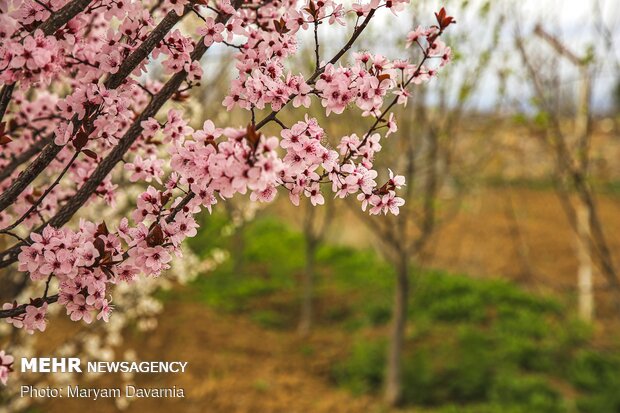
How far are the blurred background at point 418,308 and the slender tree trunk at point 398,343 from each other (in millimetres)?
24

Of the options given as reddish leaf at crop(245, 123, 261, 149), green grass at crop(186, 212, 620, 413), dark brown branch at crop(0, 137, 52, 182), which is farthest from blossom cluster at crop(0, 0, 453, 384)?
green grass at crop(186, 212, 620, 413)

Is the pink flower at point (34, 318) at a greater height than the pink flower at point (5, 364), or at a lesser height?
greater

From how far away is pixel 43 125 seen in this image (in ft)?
9.32

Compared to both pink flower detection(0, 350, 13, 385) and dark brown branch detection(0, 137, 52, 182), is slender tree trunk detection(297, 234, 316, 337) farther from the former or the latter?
pink flower detection(0, 350, 13, 385)

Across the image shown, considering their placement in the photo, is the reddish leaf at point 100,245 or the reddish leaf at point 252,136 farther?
the reddish leaf at point 100,245

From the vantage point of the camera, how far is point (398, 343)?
717cm

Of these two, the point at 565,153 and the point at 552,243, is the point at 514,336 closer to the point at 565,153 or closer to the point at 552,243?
the point at 565,153

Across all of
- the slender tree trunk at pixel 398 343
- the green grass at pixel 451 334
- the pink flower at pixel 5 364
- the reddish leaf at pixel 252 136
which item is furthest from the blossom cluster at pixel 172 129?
the slender tree trunk at pixel 398 343

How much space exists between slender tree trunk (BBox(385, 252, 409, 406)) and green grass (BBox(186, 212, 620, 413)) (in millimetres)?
A: 264

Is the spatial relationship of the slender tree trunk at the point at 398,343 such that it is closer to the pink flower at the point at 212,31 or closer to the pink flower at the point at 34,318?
the pink flower at the point at 212,31

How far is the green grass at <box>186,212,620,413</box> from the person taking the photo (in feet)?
22.4

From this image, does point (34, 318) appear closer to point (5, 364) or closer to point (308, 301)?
point (5, 364)

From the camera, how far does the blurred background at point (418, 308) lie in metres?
5.51

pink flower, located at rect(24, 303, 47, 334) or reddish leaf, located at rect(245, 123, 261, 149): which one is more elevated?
reddish leaf, located at rect(245, 123, 261, 149)
